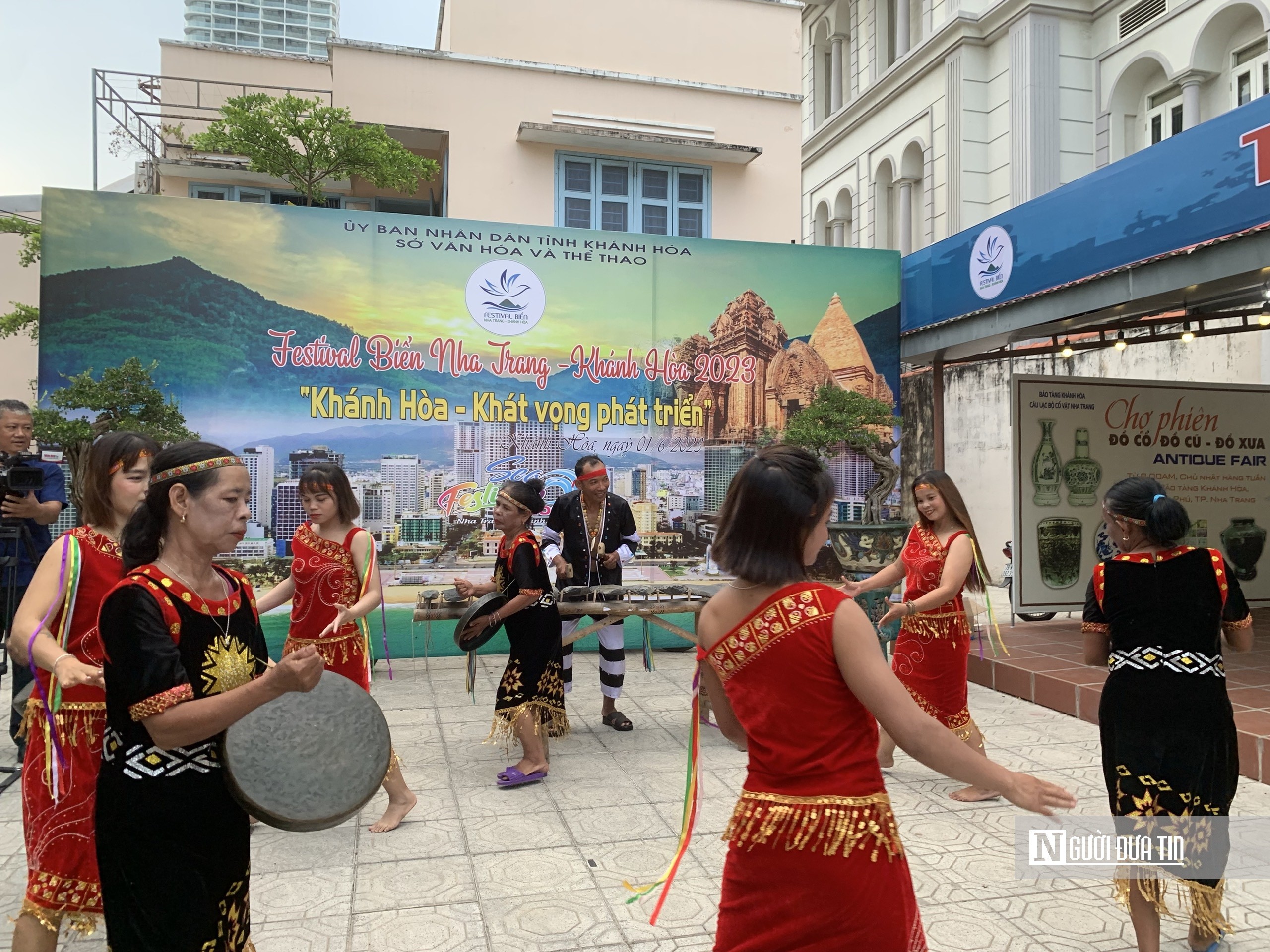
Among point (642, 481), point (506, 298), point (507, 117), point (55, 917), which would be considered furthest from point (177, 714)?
point (507, 117)

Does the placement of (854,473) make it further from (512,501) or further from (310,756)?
(310,756)

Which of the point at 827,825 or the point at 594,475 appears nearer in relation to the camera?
the point at 827,825

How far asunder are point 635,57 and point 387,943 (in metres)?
12.4

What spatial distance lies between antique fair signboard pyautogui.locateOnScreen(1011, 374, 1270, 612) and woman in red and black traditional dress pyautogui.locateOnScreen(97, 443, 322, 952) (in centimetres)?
737

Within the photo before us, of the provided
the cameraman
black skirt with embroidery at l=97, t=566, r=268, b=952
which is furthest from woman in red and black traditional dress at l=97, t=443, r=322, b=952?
the cameraman

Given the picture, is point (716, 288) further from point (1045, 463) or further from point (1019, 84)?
point (1019, 84)

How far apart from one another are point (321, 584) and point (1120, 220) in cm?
551

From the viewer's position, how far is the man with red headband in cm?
593

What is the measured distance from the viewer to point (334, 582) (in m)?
4.19

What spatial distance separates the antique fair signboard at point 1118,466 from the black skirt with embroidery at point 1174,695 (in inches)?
208

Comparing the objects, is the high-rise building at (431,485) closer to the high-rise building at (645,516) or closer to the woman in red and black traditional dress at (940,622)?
the high-rise building at (645,516)

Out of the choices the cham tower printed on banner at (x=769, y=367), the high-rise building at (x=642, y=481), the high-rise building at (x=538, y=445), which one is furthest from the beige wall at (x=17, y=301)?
the cham tower printed on banner at (x=769, y=367)

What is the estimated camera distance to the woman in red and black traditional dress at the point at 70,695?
2348mm

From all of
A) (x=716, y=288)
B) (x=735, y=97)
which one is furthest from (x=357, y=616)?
(x=735, y=97)
